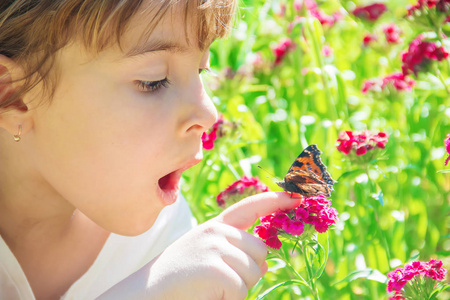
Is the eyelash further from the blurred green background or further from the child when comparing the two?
the blurred green background

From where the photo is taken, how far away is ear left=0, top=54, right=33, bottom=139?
102cm

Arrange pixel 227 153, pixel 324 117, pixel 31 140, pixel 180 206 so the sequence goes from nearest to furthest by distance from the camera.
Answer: pixel 31 140
pixel 180 206
pixel 227 153
pixel 324 117

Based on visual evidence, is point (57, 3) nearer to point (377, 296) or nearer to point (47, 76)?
point (47, 76)

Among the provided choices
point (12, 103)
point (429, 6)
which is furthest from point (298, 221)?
point (429, 6)

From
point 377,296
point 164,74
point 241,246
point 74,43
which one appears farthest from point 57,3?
point 377,296

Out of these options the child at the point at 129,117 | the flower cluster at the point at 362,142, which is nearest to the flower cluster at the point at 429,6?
the flower cluster at the point at 362,142

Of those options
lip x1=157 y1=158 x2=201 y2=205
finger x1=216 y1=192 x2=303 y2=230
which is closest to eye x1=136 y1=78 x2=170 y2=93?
lip x1=157 y1=158 x2=201 y2=205

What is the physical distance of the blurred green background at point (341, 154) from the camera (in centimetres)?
147

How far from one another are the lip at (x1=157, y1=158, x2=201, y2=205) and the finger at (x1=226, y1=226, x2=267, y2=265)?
0.46 feet

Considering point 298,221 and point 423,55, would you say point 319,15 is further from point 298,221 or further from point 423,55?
point 298,221

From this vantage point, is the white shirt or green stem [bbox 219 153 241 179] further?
green stem [bbox 219 153 241 179]

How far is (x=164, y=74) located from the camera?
99 cm

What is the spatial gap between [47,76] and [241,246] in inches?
17.2

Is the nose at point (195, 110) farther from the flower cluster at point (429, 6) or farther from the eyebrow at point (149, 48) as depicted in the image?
the flower cluster at point (429, 6)
